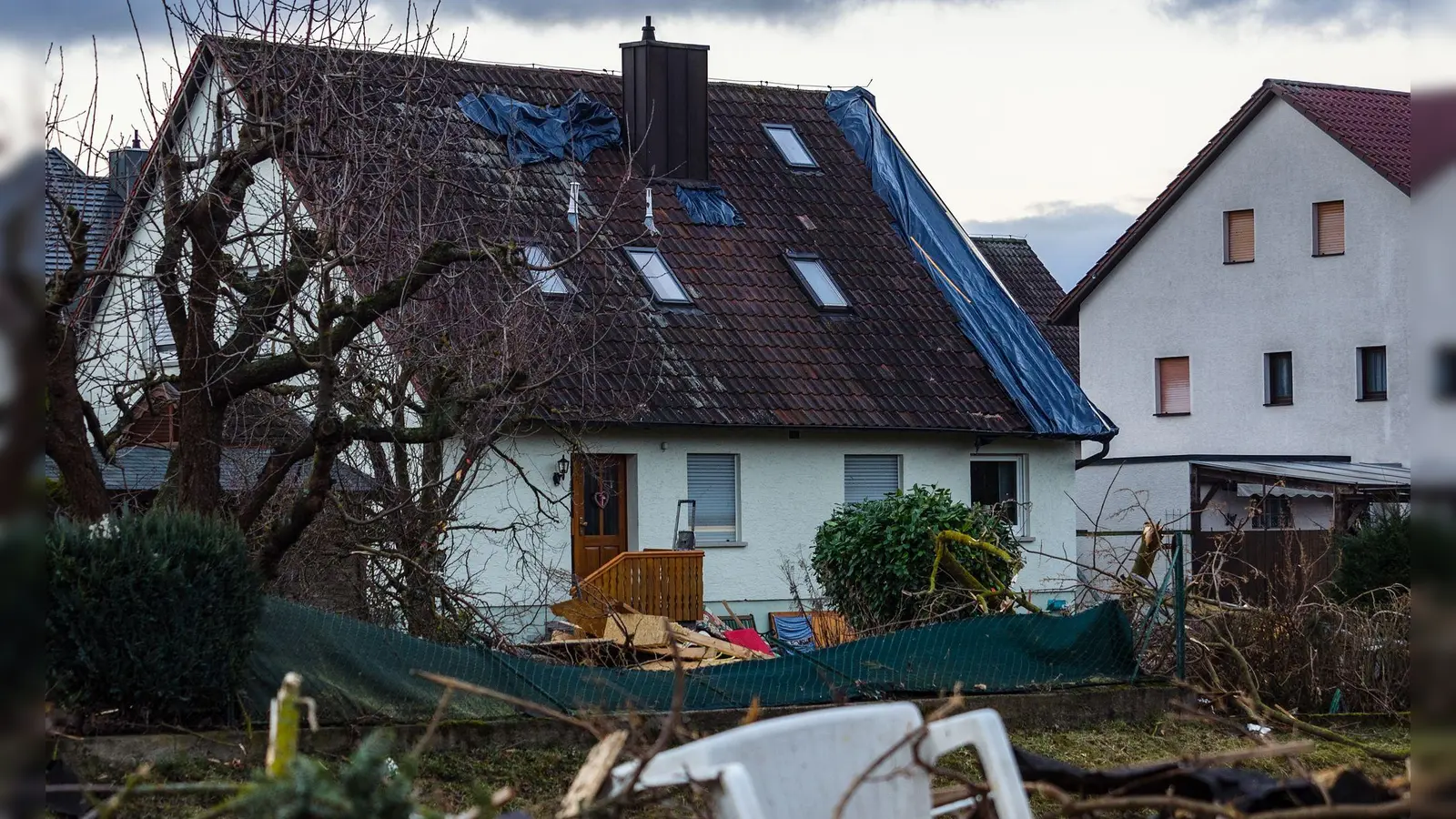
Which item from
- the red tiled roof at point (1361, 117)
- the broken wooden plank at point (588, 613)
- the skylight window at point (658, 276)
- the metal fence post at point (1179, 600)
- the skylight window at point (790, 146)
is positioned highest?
the red tiled roof at point (1361, 117)

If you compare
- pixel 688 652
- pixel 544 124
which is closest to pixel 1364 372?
pixel 544 124

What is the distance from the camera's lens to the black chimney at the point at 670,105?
23969 millimetres

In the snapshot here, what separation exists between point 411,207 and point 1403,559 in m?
9.62

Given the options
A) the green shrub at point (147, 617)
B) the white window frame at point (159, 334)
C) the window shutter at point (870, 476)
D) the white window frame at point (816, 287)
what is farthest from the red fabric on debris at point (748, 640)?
the white window frame at point (816, 287)

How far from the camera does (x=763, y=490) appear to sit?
21.9m

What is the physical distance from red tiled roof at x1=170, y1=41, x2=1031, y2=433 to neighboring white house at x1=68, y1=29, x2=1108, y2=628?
0.04 meters

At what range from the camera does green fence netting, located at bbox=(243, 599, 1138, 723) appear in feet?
29.6

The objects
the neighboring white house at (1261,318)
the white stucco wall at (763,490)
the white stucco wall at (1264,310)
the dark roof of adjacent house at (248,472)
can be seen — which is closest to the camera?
the dark roof of adjacent house at (248,472)

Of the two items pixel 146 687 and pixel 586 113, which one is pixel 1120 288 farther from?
pixel 146 687

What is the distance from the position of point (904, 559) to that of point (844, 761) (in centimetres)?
882

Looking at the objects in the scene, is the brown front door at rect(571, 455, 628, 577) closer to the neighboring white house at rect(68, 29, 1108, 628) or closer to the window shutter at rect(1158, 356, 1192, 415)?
the neighboring white house at rect(68, 29, 1108, 628)

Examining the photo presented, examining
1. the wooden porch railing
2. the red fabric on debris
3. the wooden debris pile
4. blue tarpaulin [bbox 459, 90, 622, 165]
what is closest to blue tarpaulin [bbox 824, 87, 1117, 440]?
blue tarpaulin [bbox 459, 90, 622, 165]

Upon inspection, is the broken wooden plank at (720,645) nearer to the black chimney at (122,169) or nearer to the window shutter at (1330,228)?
the black chimney at (122,169)

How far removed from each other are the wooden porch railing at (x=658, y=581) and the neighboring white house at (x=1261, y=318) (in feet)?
33.6
